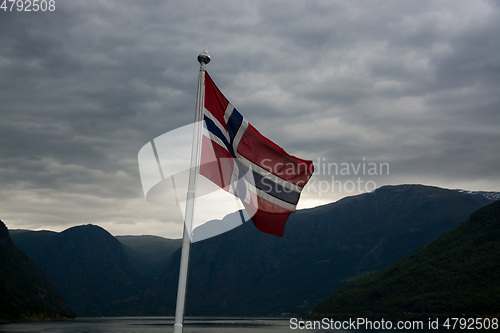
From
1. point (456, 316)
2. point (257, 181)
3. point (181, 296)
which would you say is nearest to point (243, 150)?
point (257, 181)

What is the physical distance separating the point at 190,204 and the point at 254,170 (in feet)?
11.8

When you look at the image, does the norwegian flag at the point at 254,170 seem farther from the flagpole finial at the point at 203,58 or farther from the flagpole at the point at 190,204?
the flagpole at the point at 190,204

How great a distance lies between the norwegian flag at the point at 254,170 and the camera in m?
14.6

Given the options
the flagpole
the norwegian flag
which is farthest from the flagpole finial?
the norwegian flag

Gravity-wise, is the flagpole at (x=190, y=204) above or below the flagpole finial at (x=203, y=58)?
below

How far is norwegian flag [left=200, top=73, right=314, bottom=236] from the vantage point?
14.6 metres

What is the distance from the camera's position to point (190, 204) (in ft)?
39.5

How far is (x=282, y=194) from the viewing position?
15.5m

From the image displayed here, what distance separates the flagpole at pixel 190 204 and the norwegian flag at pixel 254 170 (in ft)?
3.89

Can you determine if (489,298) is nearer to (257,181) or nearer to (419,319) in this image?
(419,319)

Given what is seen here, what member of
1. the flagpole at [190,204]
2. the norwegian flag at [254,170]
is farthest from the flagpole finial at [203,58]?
the norwegian flag at [254,170]

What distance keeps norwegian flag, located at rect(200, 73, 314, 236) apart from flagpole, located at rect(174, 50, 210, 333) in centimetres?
119

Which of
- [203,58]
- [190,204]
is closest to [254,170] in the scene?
[190,204]

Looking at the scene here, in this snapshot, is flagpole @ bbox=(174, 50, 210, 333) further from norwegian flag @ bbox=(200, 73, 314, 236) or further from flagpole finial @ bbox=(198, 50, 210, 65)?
norwegian flag @ bbox=(200, 73, 314, 236)
